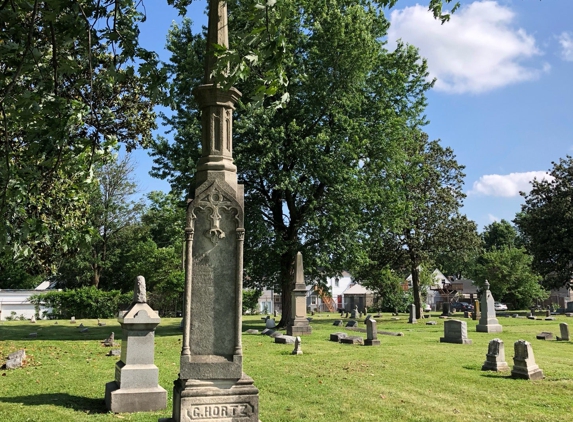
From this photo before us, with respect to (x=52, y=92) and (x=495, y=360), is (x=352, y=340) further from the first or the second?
(x=52, y=92)

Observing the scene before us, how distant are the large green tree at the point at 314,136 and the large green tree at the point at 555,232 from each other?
22.4m

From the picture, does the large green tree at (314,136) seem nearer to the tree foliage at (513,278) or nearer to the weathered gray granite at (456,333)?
the weathered gray granite at (456,333)

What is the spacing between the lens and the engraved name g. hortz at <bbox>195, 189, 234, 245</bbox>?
20.1 feet

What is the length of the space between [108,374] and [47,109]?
7757 millimetres

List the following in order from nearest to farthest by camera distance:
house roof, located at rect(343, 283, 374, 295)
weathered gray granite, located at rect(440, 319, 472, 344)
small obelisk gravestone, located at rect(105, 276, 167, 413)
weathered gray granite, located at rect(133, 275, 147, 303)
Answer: small obelisk gravestone, located at rect(105, 276, 167, 413), weathered gray granite, located at rect(133, 275, 147, 303), weathered gray granite, located at rect(440, 319, 472, 344), house roof, located at rect(343, 283, 374, 295)

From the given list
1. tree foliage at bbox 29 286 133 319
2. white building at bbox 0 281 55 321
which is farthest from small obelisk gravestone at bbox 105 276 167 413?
white building at bbox 0 281 55 321

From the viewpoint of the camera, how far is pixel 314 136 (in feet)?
72.0

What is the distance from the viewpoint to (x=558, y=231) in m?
38.1

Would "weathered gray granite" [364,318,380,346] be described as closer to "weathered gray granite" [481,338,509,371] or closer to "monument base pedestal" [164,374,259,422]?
"weathered gray granite" [481,338,509,371]

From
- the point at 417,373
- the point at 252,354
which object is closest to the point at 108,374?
the point at 252,354

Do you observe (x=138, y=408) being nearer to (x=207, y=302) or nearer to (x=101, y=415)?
(x=101, y=415)

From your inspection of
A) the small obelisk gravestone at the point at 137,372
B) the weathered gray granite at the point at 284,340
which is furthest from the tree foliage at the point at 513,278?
the small obelisk gravestone at the point at 137,372

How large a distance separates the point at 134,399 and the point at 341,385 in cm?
408

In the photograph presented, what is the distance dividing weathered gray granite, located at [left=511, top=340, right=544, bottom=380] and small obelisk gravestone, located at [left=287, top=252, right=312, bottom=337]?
10.9 meters
